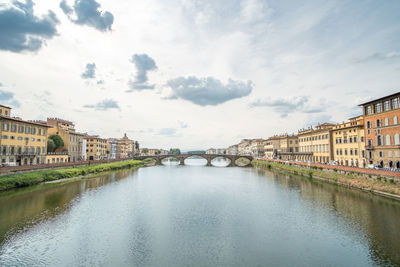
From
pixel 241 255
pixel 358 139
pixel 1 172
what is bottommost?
pixel 241 255

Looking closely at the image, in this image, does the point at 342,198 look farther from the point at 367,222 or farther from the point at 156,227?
the point at 156,227

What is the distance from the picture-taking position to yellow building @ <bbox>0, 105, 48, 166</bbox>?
37.1m

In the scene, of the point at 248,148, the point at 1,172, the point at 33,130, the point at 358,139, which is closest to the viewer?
the point at 1,172

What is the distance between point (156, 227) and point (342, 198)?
66.8ft

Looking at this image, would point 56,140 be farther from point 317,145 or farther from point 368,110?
point 368,110

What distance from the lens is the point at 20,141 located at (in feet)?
132

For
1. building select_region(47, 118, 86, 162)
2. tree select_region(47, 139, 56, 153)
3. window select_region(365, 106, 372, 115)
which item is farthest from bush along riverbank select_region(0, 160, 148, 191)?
window select_region(365, 106, 372, 115)

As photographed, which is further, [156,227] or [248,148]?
[248,148]

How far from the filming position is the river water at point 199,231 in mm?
12492

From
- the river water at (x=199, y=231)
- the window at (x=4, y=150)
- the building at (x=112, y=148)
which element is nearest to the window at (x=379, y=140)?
the river water at (x=199, y=231)

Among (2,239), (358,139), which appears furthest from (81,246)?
(358,139)

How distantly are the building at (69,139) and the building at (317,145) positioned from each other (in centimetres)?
5977

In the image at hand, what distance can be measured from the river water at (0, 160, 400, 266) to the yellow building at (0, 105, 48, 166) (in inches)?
567

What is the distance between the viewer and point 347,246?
45.6 ft
